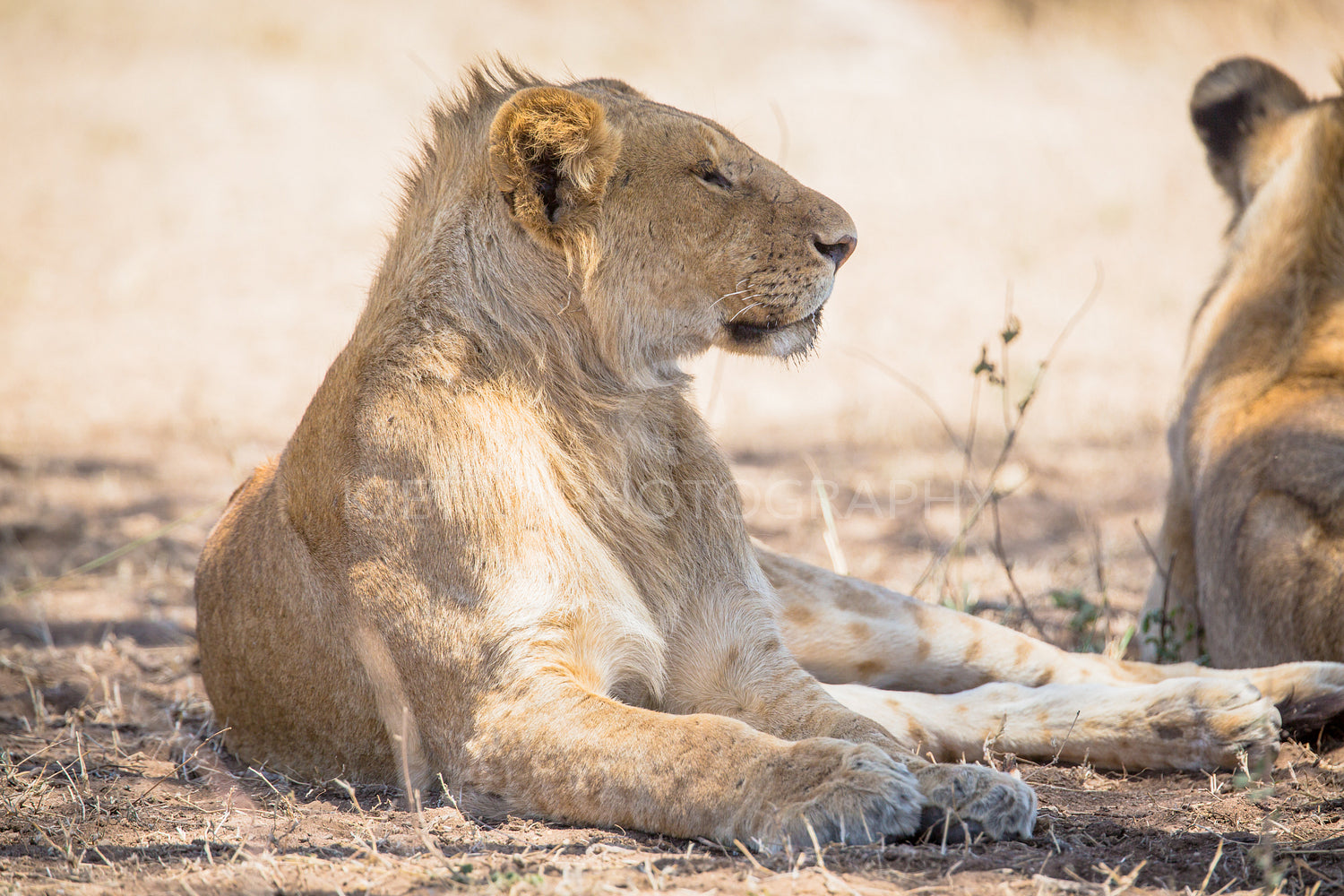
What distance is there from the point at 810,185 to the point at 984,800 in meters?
9.38

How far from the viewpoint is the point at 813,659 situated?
3.20 meters

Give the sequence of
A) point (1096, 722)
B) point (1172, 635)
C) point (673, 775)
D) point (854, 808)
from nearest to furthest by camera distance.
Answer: point (854, 808) → point (673, 775) → point (1096, 722) → point (1172, 635)

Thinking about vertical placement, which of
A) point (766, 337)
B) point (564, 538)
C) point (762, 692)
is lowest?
point (762, 692)

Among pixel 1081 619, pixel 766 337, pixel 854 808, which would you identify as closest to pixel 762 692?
pixel 854 808

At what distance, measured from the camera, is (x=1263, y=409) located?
3.32m

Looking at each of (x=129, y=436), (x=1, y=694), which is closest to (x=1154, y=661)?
(x=1, y=694)

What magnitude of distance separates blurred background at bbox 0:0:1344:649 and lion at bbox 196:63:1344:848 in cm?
49

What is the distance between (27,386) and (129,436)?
132 cm

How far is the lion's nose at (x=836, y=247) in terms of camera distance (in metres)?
2.77

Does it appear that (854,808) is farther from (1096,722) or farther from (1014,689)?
(1014,689)

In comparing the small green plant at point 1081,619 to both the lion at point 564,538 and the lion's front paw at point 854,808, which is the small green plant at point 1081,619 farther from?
the lion's front paw at point 854,808

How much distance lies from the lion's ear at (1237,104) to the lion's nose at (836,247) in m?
2.00

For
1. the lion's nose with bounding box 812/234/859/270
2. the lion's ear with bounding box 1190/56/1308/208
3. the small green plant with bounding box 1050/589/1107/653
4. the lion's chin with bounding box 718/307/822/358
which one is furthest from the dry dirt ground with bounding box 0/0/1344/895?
the lion's nose with bounding box 812/234/859/270

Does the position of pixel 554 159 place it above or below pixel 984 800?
above
